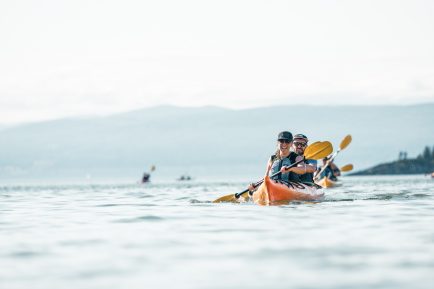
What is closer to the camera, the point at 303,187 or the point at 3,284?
the point at 3,284

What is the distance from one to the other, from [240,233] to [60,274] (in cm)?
507

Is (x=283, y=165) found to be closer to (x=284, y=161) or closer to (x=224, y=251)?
(x=284, y=161)

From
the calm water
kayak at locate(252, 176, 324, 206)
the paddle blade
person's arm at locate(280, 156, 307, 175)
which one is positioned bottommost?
the calm water

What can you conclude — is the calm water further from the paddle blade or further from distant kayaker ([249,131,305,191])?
the paddle blade

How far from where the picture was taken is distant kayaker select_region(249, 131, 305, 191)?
23092mm

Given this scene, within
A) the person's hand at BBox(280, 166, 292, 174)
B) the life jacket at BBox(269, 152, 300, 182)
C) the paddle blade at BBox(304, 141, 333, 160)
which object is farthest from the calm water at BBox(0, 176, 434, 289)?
the paddle blade at BBox(304, 141, 333, 160)

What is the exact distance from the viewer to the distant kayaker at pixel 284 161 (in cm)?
2309

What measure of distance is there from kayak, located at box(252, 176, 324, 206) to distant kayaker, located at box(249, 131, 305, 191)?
0.45 metres

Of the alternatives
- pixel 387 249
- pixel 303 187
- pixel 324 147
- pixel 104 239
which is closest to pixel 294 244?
pixel 387 249

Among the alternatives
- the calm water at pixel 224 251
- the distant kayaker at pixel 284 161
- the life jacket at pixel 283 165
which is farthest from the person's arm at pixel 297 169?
the calm water at pixel 224 251

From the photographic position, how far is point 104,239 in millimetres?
13812

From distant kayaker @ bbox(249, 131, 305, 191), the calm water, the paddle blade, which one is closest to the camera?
the calm water

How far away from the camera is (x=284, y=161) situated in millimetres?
23703

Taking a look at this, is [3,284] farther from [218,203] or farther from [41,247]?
[218,203]
